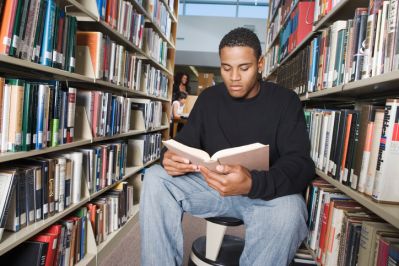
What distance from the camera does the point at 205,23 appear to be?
686 cm

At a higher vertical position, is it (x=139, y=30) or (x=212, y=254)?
(x=139, y=30)

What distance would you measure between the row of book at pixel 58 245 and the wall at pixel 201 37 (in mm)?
5852

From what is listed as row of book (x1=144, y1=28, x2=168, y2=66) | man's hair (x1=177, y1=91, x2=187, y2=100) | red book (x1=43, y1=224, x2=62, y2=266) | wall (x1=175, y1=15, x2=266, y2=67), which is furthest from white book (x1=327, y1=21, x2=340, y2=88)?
wall (x1=175, y1=15, x2=266, y2=67)

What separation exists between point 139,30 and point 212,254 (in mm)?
1726

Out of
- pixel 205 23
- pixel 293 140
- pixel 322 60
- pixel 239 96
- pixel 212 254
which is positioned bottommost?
pixel 212 254

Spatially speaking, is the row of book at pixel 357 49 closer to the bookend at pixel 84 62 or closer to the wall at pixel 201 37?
the bookend at pixel 84 62

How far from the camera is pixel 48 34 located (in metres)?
1.17

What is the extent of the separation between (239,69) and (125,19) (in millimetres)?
1030

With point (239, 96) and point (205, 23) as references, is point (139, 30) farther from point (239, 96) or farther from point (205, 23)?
point (205, 23)

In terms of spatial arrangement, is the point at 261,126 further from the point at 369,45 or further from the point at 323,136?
the point at 369,45

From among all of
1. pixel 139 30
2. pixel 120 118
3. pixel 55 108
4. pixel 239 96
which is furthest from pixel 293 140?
pixel 139 30

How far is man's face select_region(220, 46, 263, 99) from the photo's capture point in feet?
4.44

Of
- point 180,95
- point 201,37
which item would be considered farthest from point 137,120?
point 201,37

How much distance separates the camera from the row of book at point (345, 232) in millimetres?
782
